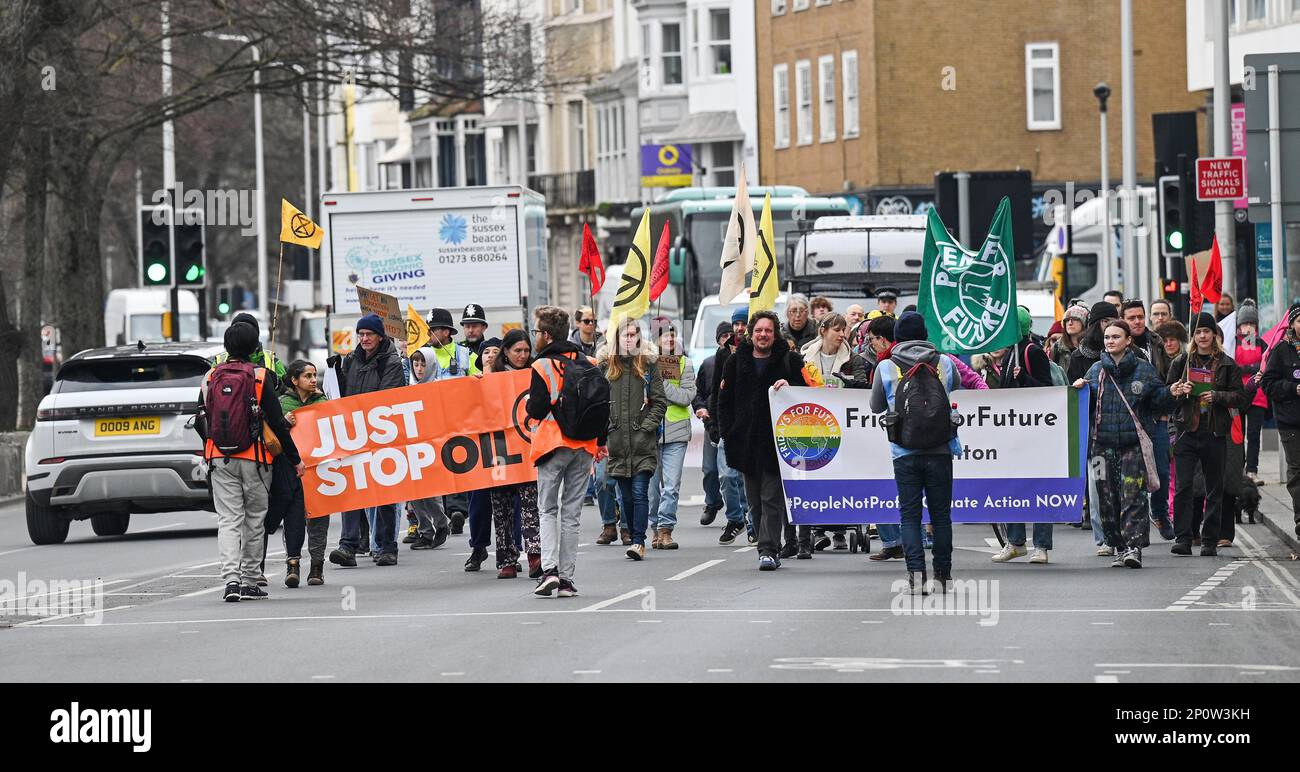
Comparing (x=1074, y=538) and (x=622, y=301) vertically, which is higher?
(x=622, y=301)

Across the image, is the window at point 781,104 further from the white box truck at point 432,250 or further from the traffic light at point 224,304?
the white box truck at point 432,250

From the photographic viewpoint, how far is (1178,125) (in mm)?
33938

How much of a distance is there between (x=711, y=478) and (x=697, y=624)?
8.00m

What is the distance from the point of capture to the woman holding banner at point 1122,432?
16.7m

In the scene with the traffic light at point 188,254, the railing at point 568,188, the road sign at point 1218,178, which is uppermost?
the railing at point 568,188

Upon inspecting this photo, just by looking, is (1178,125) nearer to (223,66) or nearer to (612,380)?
(223,66)

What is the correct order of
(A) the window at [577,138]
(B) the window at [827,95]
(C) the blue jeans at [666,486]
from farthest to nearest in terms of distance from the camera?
1. (A) the window at [577,138]
2. (B) the window at [827,95]
3. (C) the blue jeans at [666,486]

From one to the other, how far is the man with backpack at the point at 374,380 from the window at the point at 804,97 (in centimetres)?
4181

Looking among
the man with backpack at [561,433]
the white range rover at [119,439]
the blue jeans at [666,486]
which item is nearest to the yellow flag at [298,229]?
the white range rover at [119,439]

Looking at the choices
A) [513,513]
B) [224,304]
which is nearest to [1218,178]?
[513,513]

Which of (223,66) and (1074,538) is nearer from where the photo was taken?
(1074,538)

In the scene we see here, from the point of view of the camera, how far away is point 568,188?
74.9 metres
